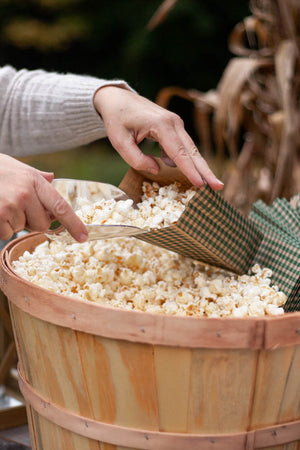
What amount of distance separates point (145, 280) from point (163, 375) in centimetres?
27

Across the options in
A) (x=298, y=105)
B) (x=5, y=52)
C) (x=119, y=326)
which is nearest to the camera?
(x=119, y=326)

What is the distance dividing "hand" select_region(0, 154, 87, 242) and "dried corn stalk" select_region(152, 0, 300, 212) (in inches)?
50.7

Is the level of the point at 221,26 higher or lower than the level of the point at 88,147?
higher

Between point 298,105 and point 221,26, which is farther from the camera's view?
point 221,26

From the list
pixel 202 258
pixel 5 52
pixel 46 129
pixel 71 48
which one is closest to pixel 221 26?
pixel 71 48

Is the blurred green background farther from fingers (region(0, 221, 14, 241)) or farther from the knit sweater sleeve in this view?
fingers (region(0, 221, 14, 241))

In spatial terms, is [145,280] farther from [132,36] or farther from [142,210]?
[132,36]

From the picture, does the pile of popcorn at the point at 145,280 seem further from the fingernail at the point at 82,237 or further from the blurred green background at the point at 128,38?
the blurred green background at the point at 128,38

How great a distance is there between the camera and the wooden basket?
2.87 feet

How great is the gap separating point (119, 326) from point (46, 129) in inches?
36.5

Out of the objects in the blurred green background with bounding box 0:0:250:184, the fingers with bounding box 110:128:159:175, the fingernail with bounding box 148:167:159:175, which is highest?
the fingers with bounding box 110:128:159:175

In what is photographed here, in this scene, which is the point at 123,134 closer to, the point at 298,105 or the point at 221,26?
the point at 298,105

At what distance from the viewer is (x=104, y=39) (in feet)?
24.0

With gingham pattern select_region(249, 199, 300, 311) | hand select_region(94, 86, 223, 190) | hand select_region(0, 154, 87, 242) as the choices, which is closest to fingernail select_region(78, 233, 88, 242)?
hand select_region(0, 154, 87, 242)
